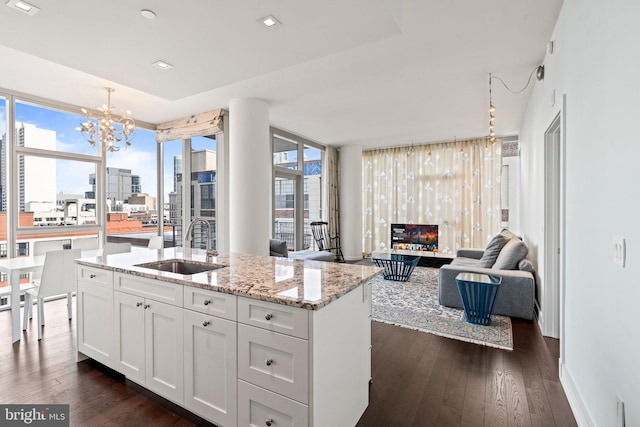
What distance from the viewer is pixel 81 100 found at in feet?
14.1

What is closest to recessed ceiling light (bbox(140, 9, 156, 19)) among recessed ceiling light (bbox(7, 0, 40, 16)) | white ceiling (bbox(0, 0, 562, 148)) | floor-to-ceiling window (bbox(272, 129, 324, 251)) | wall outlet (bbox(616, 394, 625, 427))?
white ceiling (bbox(0, 0, 562, 148))

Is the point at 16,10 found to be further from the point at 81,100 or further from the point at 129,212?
the point at 129,212

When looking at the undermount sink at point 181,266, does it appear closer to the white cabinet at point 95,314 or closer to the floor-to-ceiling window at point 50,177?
the white cabinet at point 95,314

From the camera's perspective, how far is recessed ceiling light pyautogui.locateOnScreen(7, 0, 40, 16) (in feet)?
5.83

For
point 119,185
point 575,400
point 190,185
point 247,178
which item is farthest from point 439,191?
point 119,185

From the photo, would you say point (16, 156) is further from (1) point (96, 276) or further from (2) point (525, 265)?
(2) point (525, 265)

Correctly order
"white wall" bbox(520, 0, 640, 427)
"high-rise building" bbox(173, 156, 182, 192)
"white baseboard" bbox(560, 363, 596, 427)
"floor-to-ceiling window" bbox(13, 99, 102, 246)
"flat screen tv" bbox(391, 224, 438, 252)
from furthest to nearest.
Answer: "flat screen tv" bbox(391, 224, 438, 252) → "high-rise building" bbox(173, 156, 182, 192) → "floor-to-ceiling window" bbox(13, 99, 102, 246) → "white baseboard" bbox(560, 363, 596, 427) → "white wall" bbox(520, 0, 640, 427)

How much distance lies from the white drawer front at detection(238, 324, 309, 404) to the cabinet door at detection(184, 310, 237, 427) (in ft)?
0.26

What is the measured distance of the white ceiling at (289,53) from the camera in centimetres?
194

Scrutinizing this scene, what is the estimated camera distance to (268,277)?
1861mm

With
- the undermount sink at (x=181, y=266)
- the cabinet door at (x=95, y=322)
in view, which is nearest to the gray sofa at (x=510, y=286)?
→ the undermount sink at (x=181, y=266)

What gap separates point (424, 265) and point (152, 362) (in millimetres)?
5692

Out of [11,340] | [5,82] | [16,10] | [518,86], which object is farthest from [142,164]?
[518,86]

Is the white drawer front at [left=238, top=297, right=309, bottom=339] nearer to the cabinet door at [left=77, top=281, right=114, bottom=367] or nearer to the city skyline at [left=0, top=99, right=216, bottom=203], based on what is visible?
the cabinet door at [left=77, top=281, right=114, bottom=367]
